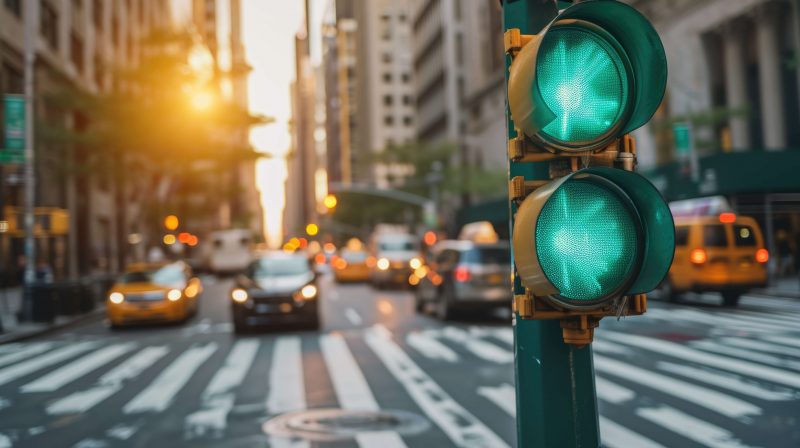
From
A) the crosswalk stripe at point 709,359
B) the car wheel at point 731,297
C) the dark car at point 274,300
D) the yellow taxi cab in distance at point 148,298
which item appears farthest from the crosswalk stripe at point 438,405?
the car wheel at point 731,297

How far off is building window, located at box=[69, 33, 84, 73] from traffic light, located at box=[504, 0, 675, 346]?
43.3 metres

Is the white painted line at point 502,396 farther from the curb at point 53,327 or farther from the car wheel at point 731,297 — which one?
the car wheel at point 731,297

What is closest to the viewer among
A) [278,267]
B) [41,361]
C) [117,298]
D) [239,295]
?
[41,361]

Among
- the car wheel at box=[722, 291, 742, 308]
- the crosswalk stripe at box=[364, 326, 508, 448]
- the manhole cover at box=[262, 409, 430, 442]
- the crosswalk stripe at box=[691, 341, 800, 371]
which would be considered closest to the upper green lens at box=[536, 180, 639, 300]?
the crosswalk stripe at box=[364, 326, 508, 448]

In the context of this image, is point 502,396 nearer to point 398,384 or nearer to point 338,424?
point 398,384

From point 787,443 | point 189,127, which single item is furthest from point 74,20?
point 787,443

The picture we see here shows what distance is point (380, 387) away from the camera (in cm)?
923

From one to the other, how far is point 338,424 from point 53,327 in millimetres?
12976

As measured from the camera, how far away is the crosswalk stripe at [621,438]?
6.13 metres

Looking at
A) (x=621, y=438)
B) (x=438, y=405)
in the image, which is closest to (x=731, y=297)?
(x=438, y=405)

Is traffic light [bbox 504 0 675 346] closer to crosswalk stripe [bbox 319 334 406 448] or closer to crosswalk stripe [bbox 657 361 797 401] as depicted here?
crosswalk stripe [bbox 319 334 406 448]

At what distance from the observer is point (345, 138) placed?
154125 mm

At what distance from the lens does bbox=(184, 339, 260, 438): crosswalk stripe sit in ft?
23.6

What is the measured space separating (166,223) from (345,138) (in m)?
113
